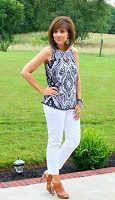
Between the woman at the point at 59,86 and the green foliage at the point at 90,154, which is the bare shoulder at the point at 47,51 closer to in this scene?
the woman at the point at 59,86

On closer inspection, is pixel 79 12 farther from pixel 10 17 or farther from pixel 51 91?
pixel 51 91

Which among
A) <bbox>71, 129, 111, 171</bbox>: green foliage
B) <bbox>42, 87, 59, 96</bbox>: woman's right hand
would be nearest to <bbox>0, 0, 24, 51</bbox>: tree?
<bbox>71, 129, 111, 171</bbox>: green foliage

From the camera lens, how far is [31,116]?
9.55m

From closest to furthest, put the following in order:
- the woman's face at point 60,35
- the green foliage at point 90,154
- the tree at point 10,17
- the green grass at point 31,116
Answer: the woman's face at point 60,35
the green foliage at point 90,154
the green grass at point 31,116
the tree at point 10,17

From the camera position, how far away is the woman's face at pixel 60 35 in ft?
15.0

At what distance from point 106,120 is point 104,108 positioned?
148 centimetres

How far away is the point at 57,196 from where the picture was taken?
4789 mm

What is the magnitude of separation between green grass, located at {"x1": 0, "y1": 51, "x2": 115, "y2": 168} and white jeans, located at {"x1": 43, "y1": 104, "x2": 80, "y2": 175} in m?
1.55

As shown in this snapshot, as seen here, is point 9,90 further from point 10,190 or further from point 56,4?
point 56,4

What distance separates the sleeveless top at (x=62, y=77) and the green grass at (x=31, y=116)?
1845mm

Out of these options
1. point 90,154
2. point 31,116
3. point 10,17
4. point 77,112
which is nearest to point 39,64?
point 77,112

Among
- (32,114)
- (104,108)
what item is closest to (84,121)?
(32,114)

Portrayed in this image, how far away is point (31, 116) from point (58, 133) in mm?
4967

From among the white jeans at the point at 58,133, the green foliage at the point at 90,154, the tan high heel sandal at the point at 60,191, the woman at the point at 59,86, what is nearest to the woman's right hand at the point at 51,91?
the woman at the point at 59,86
